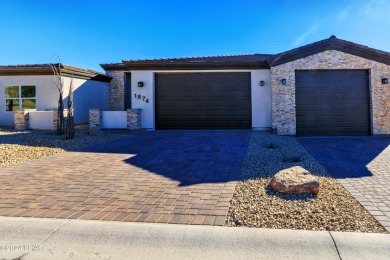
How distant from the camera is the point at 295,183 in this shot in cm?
474

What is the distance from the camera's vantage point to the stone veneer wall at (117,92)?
21.3 meters

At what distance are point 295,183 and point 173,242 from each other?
8.02 feet

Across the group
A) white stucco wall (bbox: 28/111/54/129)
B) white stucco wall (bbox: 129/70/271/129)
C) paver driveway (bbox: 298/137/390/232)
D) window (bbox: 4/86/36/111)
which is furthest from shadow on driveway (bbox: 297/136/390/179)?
window (bbox: 4/86/36/111)

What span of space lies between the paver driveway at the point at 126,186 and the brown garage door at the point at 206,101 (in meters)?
6.53

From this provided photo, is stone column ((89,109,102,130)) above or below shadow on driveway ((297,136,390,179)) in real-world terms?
above

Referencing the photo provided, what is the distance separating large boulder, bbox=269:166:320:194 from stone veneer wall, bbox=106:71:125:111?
17.9 m

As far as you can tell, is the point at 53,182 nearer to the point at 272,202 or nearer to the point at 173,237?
the point at 173,237

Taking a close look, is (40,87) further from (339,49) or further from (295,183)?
(295,183)

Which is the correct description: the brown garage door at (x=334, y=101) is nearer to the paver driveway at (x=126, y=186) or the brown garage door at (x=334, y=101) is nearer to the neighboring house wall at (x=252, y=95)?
the neighboring house wall at (x=252, y=95)

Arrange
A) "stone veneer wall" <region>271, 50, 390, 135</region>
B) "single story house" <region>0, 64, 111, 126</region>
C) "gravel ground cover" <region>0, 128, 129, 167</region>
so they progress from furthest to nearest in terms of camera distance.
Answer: "single story house" <region>0, 64, 111, 126</region> → "stone veneer wall" <region>271, 50, 390, 135</region> → "gravel ground cover" <region>0, 128, 129, 167</region>

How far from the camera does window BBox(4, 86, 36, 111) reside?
689 inches

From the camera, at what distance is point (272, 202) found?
4395mm

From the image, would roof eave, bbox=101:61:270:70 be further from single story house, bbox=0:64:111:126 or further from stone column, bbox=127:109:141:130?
single story house, bbox=0:64:111:126

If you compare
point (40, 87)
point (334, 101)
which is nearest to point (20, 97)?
point (40, 87)
